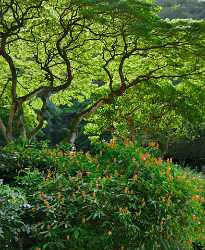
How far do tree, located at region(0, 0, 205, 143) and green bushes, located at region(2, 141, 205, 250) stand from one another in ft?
19.8

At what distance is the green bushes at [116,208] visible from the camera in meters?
5.13

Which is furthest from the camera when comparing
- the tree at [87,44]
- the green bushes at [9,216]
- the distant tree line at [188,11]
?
the distant tree line at [188,11]

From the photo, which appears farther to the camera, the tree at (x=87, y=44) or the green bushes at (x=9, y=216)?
the tree at (x=87, y=44)

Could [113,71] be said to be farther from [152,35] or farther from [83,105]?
[83,105]

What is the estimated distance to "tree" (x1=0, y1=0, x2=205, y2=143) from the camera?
11.8 m

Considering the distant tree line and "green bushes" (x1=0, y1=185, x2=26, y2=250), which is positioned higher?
"green bushes" (x1=0, y1=185, x2=26, y2=250)

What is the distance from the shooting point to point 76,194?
18.0 feet

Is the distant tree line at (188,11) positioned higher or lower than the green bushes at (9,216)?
lower

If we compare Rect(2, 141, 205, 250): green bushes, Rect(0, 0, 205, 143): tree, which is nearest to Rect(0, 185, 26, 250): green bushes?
Rect(2, 141, 205, 250): green bushes

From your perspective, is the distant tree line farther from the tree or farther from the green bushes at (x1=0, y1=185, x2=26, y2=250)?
the green bushes at (x1=0, y1=185, x2=26, y2=250)

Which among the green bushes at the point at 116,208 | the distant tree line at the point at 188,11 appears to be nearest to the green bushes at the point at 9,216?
the green bushes at the point at 116,208

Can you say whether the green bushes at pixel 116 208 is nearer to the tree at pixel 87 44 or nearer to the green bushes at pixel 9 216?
the green bushes at pixel 9 216

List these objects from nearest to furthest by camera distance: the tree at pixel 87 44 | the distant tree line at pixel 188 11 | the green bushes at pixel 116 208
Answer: the green bushes at pixel 116 208
the tree at pixel 87 44
the distant tree line at pixel 188 11

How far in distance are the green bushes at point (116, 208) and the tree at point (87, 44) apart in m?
6.02
